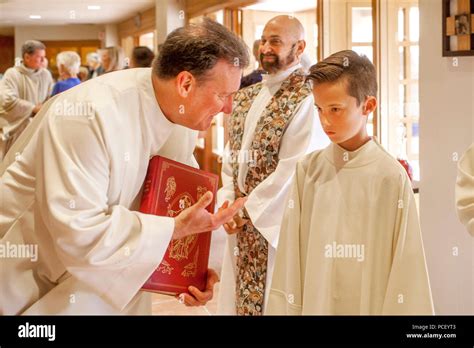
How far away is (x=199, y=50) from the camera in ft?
5.16

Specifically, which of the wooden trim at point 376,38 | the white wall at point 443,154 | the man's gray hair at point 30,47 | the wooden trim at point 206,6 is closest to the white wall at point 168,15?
the wooden trim at point 206,6

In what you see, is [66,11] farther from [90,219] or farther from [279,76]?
[90,219]

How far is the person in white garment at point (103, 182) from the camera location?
151cm

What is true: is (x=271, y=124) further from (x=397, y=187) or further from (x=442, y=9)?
(x=397, y=187)

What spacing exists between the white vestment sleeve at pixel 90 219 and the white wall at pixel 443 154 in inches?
→ 64.4

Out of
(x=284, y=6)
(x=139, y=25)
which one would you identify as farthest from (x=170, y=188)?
(x=139, y=25)

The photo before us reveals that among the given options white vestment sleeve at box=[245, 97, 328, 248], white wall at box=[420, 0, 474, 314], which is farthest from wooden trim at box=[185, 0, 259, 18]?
white vestment sleeve at box=[245, 97, 328, 248]

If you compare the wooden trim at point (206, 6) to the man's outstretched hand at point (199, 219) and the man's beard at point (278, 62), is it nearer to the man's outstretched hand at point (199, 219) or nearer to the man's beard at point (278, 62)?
the man's beard at point (278, 62)

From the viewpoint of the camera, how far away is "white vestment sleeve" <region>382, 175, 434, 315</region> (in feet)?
5.08

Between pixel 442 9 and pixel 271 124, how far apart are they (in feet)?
2.62

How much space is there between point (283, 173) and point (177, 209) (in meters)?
0.98

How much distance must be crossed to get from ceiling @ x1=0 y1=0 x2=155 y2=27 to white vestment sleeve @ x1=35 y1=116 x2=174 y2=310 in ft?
10.5

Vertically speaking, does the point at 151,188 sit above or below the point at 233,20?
below
